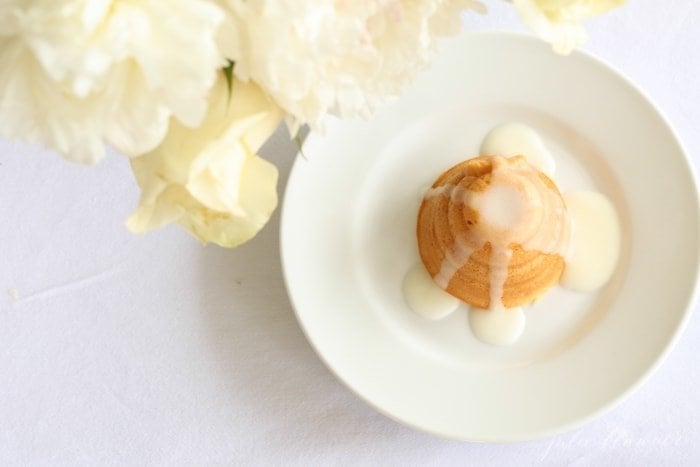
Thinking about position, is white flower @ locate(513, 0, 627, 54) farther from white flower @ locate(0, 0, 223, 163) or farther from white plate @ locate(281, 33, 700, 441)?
white plate @ locate(281, 33, 700, 441)

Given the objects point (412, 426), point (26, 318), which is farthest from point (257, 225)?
point (26, 318)

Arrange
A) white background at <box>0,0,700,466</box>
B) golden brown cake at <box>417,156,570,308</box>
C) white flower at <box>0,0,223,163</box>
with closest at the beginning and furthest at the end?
white flower at <box>0,0,223,163</box>
golden brown cake at <box>417,156,570,308</box>
white background at <box>0,0,700,466</box>

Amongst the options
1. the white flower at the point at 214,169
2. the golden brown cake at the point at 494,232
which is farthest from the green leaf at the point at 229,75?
the golden brown cake at the point at 494,232

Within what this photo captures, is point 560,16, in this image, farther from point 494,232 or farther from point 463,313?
point 463,313

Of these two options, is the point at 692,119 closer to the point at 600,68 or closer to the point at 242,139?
the point at 600,68

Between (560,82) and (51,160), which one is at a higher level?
(560,82)

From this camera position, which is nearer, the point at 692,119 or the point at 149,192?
the point at 149,192

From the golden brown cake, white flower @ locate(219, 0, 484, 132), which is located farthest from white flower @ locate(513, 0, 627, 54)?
the golden brown cake
